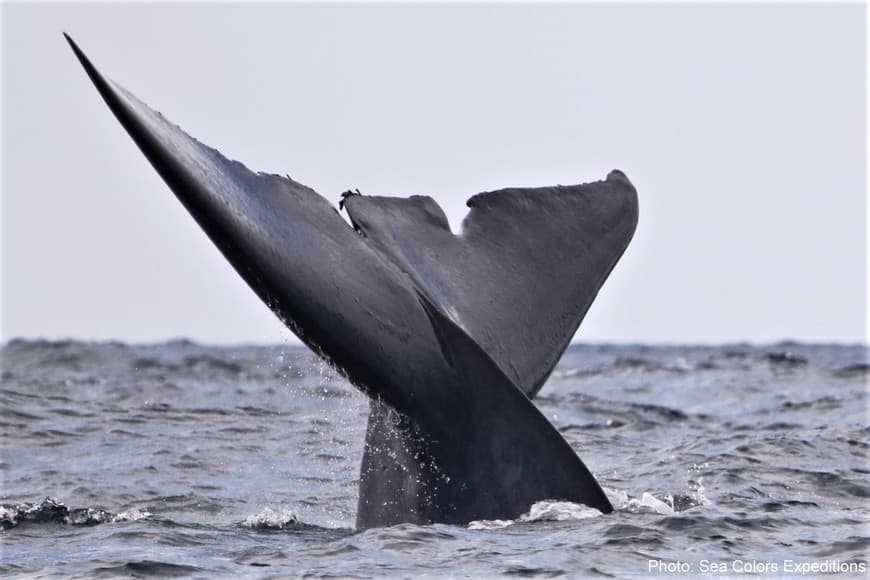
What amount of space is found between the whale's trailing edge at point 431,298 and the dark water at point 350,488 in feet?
0.86

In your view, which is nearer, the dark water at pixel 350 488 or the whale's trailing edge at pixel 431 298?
the whale's trailing edge at pixel 431 298

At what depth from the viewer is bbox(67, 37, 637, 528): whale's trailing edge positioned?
6324 millimetres

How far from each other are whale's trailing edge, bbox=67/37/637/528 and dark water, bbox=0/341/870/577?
26 centimetres

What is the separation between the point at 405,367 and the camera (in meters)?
6.74

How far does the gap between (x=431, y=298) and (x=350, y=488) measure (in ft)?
11.9

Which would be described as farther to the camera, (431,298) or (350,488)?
(350,488)

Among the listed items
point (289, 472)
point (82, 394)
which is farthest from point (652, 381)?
point (289, 472)

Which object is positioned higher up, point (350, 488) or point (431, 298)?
point (431, 298)

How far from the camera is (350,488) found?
1041 cm

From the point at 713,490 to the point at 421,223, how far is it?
11.0ft

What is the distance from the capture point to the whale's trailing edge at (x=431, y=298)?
6.32 meters

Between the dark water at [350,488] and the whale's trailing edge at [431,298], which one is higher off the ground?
the whale's trailing edge at [431,298]

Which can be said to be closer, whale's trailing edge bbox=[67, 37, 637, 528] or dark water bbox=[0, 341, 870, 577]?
whale's trailing edge bbox=[67, 37, 637, 528]

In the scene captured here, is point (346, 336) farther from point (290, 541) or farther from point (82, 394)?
point (82, 394)
